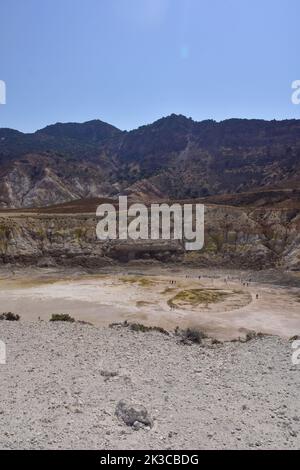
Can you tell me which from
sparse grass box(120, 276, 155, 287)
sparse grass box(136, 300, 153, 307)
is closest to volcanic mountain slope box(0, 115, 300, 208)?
sparse grass box(120, 276, 155, 287)

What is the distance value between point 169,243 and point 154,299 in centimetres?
1741

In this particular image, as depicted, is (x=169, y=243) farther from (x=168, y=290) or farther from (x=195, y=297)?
(x=195, y=297)

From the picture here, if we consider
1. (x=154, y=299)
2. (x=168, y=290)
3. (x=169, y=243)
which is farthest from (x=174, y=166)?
(x=154, y=299)

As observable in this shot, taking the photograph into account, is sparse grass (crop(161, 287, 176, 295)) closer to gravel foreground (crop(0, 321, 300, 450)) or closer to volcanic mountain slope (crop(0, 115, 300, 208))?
gravel foreground (crop(0, 321, 300, 450))

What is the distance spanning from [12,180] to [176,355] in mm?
100019

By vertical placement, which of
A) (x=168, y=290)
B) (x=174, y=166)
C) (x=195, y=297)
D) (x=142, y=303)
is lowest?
(x=142, y=303)

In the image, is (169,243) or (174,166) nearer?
(169,243)

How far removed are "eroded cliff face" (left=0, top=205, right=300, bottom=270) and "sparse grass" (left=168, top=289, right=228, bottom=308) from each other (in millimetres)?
9923

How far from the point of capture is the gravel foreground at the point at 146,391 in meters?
13.6

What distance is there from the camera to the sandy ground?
31.6 m

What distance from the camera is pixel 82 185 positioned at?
123m

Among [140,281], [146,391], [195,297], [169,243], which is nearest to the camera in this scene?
[146,391]

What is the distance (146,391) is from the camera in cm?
1714
